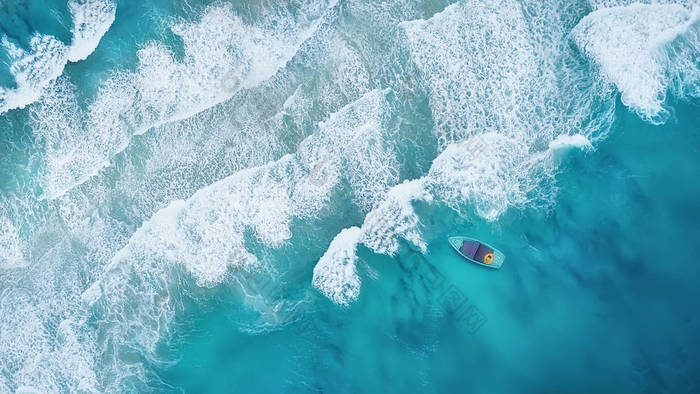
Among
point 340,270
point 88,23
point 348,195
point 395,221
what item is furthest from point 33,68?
point 395,221

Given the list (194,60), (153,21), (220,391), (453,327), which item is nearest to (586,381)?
(453,327)

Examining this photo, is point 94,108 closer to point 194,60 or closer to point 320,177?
point 194,60

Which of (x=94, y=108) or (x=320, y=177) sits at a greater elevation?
(x=94, y=108)

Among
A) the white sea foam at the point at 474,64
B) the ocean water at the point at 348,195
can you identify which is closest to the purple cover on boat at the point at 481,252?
the ocean water at the point at 348,195

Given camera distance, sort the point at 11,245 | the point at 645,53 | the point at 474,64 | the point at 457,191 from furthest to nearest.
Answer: the point at 11,245 < the point at 474,64 < the point at 457,191 < the point at 645,53

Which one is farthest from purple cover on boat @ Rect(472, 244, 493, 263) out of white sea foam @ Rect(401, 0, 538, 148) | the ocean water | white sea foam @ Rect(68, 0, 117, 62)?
white sea foam @ Rect(68, 0, 117, 62)

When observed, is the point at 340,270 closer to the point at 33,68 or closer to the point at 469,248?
the point at 469,248

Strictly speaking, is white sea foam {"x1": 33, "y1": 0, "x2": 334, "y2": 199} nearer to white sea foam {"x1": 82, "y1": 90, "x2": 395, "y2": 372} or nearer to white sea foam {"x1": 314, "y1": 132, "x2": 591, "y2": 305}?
white sea foam {"x1": 82, "y1": 90, "x2": 395, "y2": 372}

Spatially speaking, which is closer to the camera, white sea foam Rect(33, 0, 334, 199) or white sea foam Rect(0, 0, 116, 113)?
white sea foam Rect(0, 0, 116, 113)
